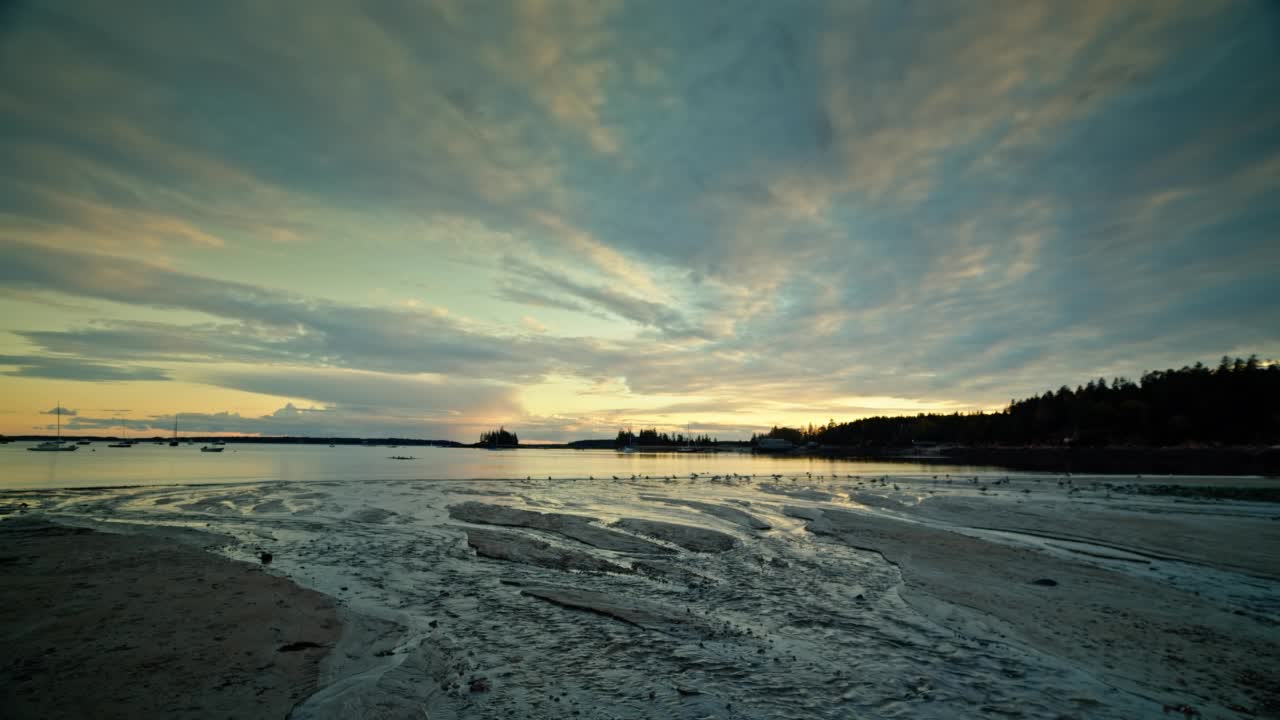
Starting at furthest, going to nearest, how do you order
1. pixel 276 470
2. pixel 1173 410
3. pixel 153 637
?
pixel 1173 410 < pixel 276 470 < pixel 153 637

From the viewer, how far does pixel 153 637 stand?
10.4m

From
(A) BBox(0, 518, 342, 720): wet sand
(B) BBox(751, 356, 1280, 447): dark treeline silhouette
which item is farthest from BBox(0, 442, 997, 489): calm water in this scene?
(B) BBox(751, 356, 1280, 447): dark treeline silhouette

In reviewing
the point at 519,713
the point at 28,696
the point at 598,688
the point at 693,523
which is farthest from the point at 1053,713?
the point at 693,523

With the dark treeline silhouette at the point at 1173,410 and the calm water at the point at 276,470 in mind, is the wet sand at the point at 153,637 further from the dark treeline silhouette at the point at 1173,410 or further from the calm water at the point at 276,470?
the dark treeline silhouette at the point at 1173,410

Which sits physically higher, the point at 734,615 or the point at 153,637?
the point at 153,637

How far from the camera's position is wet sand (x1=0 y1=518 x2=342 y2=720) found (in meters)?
7.93

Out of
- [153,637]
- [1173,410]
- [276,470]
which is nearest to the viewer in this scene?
[153,637]

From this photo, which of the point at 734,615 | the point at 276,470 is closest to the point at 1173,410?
the point at 734,615

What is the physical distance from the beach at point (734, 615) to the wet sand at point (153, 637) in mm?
112

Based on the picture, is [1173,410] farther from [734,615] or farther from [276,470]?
[276,470]

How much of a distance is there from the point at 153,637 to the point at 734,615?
12058 millimetres

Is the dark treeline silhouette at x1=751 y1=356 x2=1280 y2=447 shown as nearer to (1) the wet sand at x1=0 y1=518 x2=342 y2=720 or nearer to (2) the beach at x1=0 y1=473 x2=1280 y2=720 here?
(2) the beach at x1=0 y1=473 x2=1280 y2=720

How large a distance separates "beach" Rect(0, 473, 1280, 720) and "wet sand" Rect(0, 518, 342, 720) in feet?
0.37

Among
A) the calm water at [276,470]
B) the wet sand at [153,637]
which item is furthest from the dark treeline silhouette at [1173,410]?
the wet sand at [153,637]
